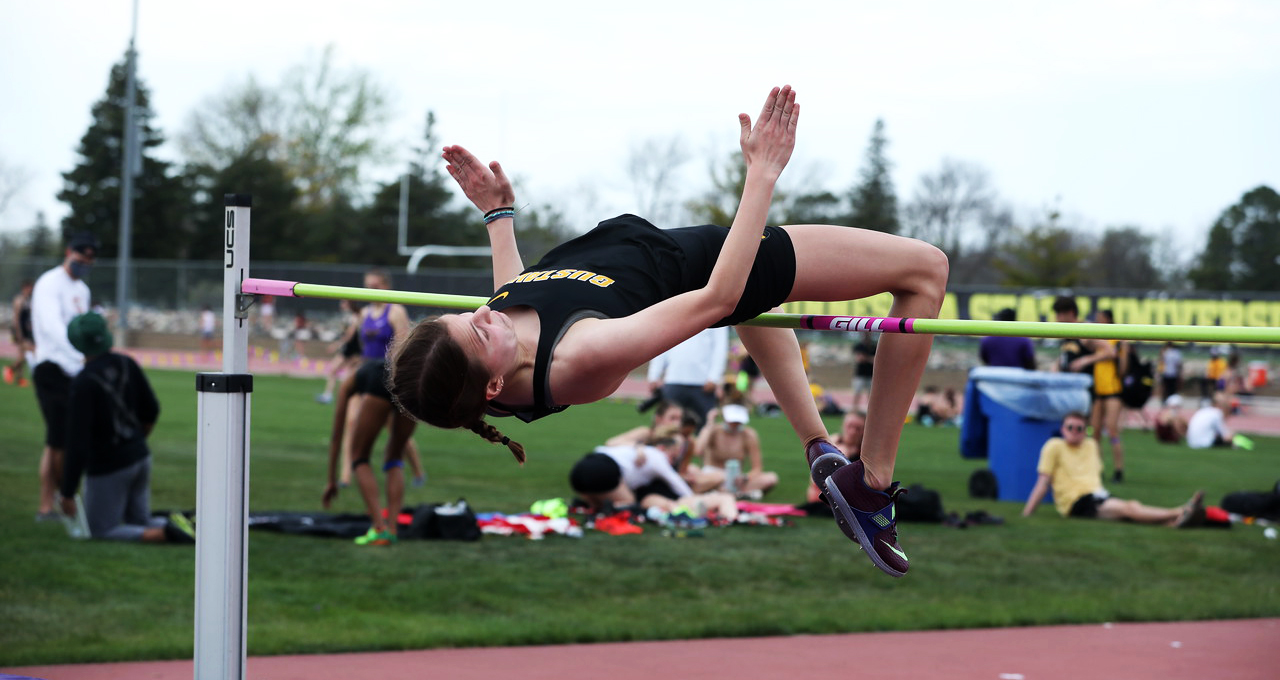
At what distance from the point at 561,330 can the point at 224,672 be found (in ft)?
4.86

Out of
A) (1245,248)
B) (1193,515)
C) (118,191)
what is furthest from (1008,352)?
(118,191)

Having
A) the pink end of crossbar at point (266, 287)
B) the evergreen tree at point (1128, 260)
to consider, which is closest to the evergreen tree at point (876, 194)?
the evergreen tree at point (1128, 260)

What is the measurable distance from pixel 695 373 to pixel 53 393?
5105 millimetres

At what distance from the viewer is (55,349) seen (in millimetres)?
8125

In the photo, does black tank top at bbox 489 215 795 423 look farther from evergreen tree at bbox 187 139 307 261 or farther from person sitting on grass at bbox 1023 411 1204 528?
evergreen tree at bbox 187 139 307 261

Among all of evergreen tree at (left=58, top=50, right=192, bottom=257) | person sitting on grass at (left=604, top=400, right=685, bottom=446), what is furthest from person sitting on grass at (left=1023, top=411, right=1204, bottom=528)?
evergreen tree at (left=58, top=50, right=192, bottom=257)

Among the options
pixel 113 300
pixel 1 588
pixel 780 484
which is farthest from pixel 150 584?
pixel 113 300

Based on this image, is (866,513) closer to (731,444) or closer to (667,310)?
(667,310)

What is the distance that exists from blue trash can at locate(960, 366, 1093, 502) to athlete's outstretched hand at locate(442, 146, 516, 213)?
750 centimetres

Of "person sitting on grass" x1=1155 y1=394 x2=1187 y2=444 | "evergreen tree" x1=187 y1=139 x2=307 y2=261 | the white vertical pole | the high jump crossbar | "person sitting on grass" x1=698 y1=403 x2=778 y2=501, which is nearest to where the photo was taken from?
the high jump crossbar

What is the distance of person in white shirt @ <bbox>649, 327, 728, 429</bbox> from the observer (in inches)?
404

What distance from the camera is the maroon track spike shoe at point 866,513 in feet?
12.0

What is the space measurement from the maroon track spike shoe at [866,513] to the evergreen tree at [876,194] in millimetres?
45390

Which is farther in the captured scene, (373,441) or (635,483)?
(635,483)
